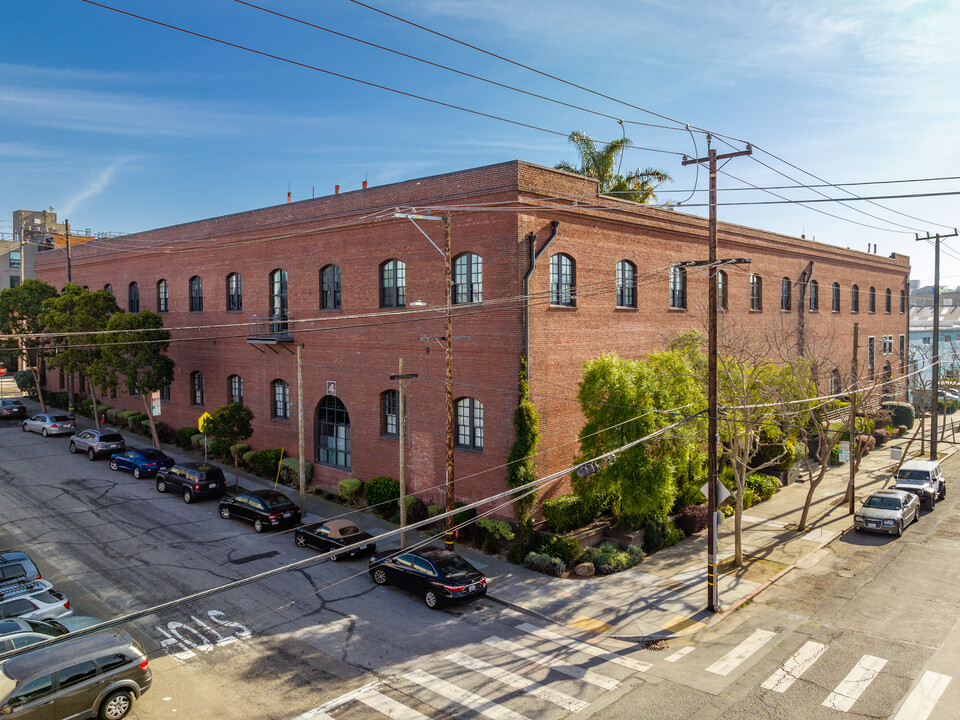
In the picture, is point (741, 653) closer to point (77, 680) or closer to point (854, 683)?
point (854, 683)

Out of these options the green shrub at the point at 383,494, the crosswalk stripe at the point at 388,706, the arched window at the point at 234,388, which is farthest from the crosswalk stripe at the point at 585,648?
the arched window at the point at 234,388

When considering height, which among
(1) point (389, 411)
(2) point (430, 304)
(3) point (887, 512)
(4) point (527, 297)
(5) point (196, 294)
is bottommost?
(3) point (887, 512)

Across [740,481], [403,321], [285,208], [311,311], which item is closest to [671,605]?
[740,481]

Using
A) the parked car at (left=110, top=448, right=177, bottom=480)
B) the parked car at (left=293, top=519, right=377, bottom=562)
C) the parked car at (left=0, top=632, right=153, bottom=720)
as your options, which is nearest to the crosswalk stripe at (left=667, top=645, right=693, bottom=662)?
the parked car at (left=293, top=519, right=377, bottom=562)

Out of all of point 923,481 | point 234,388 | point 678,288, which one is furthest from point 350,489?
point 923,481

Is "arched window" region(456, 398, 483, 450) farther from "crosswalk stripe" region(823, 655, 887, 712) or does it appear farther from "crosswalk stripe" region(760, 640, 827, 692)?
"crosswalk stripe" region(823, 655, 887, 712)

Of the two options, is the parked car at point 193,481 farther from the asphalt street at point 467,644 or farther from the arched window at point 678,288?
the arched window at point 678,288

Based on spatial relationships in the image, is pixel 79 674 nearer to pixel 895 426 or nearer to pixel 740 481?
pixel 740 481
